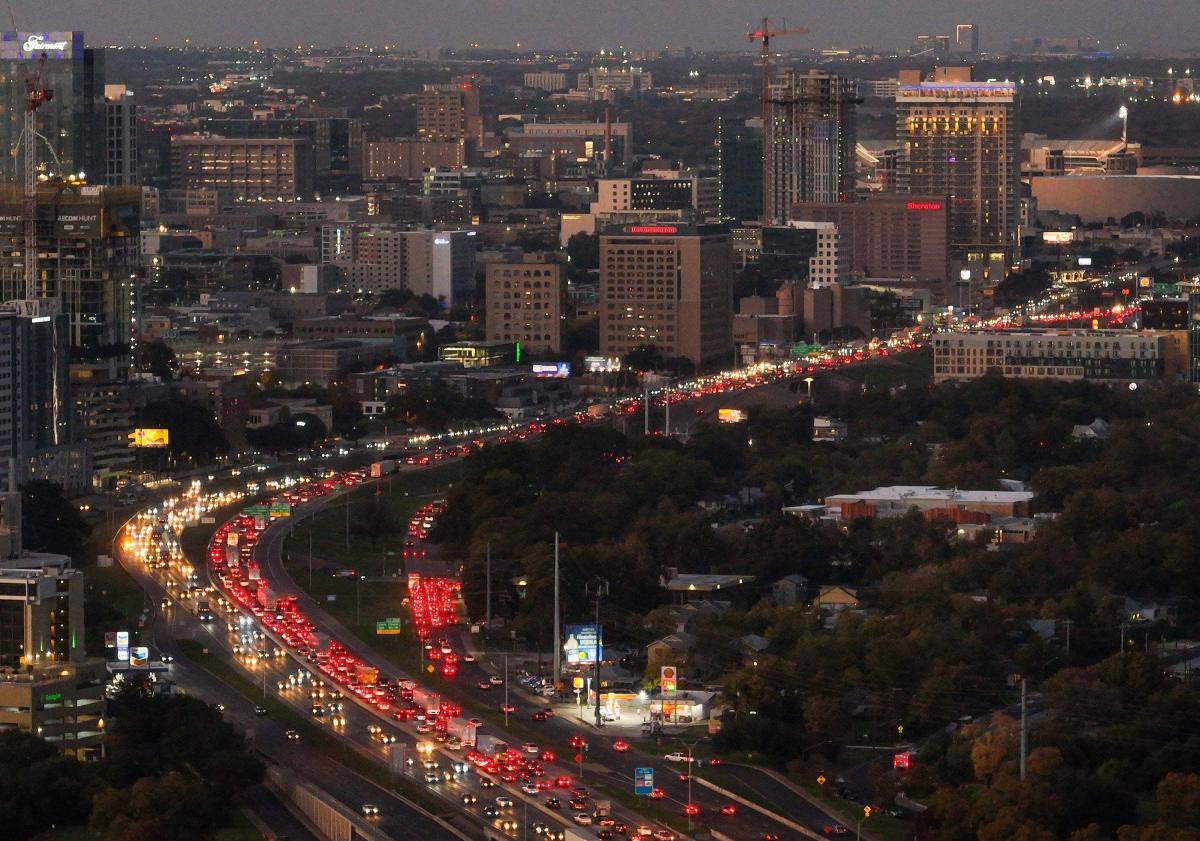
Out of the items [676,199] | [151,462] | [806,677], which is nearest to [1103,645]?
[806,677]

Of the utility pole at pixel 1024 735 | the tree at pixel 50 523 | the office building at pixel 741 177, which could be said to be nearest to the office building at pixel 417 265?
the office building at pixel 741 177

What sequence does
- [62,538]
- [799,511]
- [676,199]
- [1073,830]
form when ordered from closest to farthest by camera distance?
[1073,830], [62,538], [799,511], [676,199]

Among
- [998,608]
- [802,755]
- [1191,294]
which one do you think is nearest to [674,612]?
[998,608]

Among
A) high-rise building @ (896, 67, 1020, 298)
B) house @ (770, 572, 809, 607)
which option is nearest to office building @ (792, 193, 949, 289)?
high-rise building @ (896, 67, 1020, 298)

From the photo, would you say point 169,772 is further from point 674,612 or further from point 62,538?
point 62,538

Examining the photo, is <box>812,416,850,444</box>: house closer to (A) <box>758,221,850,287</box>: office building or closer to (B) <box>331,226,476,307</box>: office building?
(A) <box>758,221,850,287</box>: office building

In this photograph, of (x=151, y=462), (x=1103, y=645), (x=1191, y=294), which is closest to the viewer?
(x=1103, y=645)

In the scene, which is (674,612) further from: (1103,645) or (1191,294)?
(1191,294)

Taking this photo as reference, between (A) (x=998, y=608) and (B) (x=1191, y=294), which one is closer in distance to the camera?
(A) (x=998, y=608)
